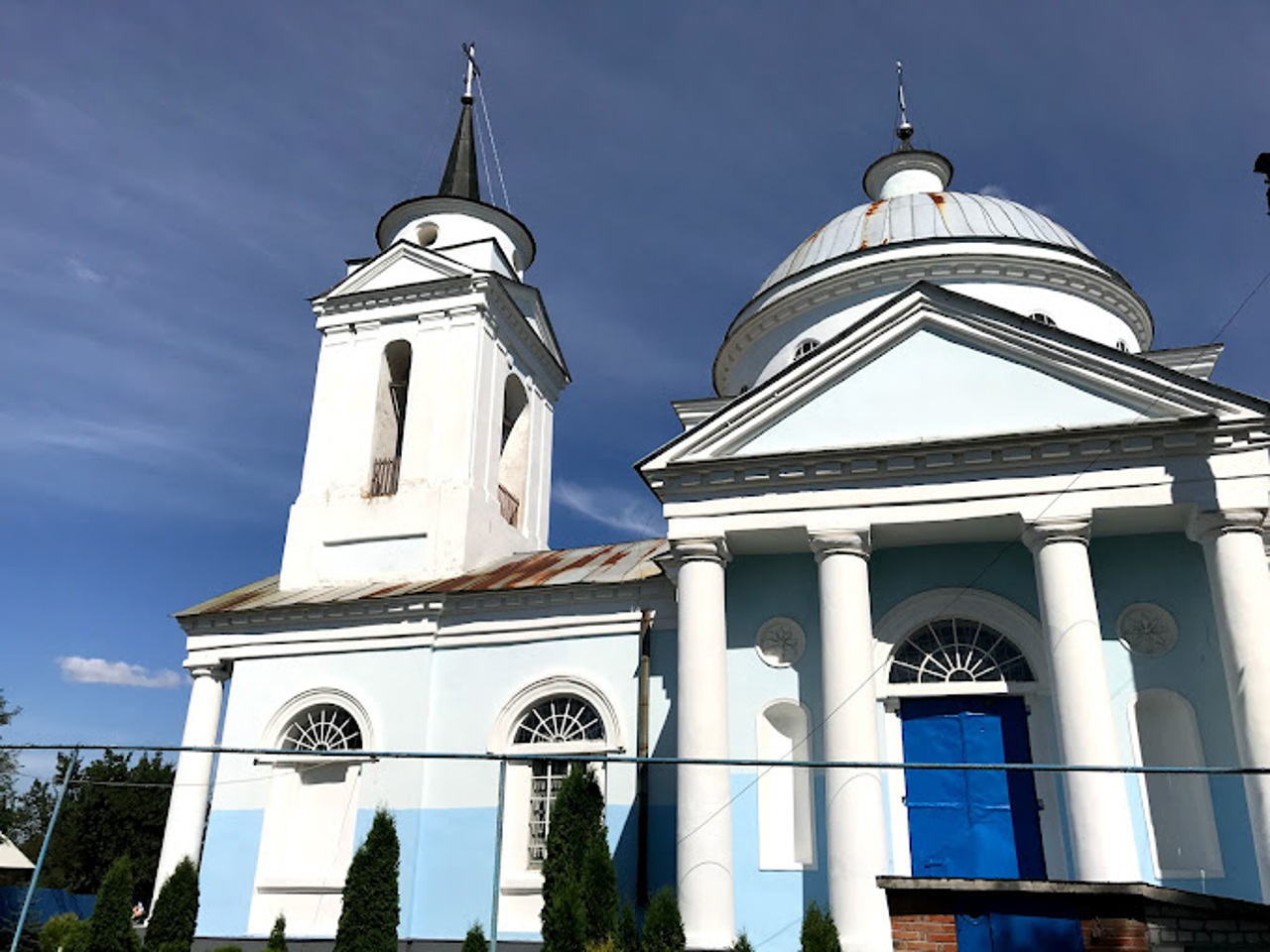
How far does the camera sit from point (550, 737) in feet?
49.0

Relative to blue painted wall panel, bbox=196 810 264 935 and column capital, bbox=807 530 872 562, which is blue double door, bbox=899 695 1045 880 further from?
blue painted wall panel, bbox=196 810 264 935

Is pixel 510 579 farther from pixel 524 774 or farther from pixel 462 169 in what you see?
pixel 462 169

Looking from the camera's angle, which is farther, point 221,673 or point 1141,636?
point 221,673

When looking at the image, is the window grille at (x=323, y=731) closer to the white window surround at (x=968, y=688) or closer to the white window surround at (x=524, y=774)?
the white window surround at (x=524, y=774)

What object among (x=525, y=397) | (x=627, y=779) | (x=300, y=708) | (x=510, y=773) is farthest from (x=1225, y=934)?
(x=525, y=397)

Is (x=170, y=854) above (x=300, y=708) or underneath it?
underneath

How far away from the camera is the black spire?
864 inches

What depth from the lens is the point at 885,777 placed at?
12.4 meters

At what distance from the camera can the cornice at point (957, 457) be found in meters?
11.4

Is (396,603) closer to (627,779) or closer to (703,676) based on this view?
(627,779)

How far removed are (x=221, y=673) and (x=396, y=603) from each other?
142 inches

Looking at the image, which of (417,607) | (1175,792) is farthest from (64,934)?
(1175,792)

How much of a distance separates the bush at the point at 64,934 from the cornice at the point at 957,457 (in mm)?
9784

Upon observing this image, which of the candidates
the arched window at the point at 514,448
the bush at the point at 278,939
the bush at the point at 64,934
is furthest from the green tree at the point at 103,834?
the bush at the point at 278,939
